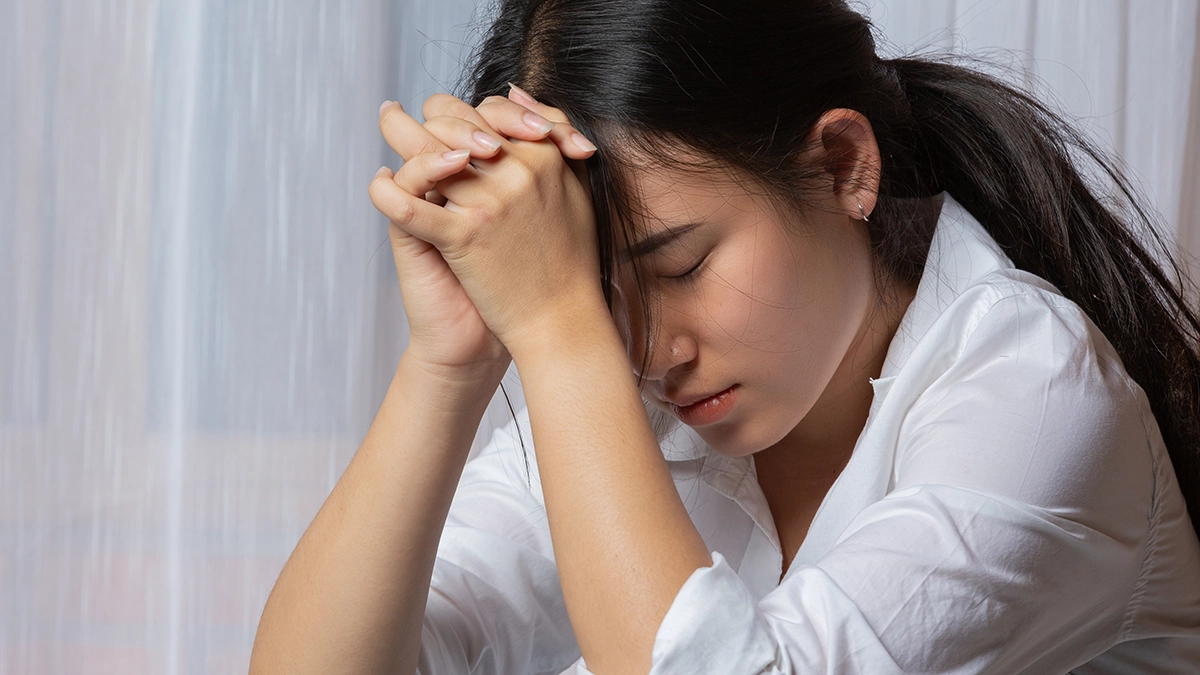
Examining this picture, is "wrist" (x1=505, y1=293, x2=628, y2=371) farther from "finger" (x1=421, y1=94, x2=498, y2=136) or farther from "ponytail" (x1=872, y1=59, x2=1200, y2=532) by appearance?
"ponytail" (x1=872, y1=59, x2=1200, y2=532)

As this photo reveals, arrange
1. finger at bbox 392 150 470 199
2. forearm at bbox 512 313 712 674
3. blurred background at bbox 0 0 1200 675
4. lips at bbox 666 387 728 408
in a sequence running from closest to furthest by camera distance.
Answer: forearm at bbox 512 313 712 674 → finger at bbox 392 150 470 199 → lips at bbox 666 387 728 408 → blurred background at bbox 0 0 1200 675

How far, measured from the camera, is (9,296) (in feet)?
3.78

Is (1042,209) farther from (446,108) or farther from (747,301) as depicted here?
(446,108)

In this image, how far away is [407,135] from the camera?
29.4 inches

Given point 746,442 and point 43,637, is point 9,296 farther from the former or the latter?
point 746,442

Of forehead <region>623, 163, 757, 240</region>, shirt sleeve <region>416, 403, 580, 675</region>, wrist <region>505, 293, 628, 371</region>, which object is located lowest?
shirt sleeve <region>416, 403, 580, 675</region>

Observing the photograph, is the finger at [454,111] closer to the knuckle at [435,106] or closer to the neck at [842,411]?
the knuckle at [435,106]

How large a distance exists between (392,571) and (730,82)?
0.44 meters

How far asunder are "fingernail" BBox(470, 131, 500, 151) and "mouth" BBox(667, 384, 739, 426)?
0.24m

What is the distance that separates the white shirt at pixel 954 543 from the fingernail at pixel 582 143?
0.29 m

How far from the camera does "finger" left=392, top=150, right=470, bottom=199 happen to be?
2.23 feet

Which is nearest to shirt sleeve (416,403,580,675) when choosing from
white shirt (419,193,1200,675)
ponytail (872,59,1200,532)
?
white shirt (419,193,1200,675)

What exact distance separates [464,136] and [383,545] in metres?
0.30

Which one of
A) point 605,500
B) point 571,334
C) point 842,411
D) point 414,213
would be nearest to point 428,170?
point 414,213
